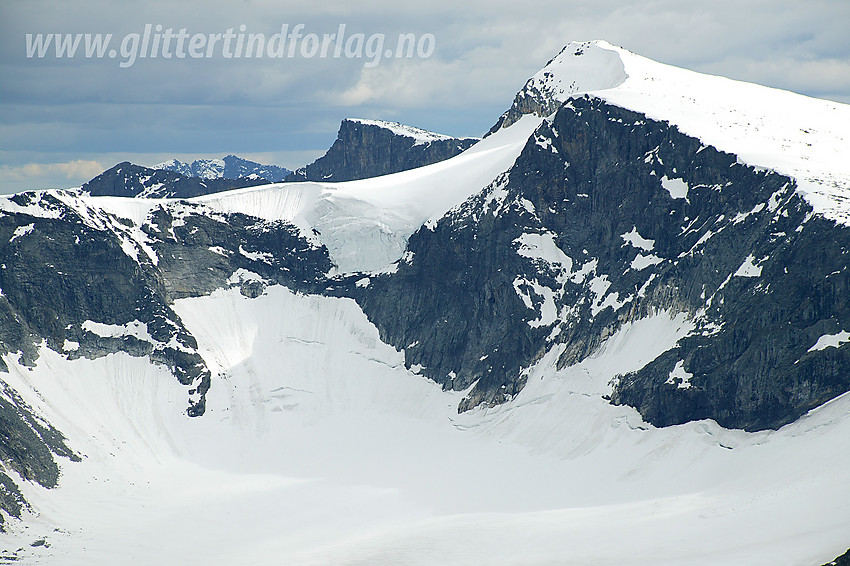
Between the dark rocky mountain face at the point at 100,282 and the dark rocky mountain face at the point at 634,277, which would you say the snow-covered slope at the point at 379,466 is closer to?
the dark rocky mountain face at the point at 100,282

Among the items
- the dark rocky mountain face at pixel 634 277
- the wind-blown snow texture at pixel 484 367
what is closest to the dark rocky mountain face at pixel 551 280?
the dark rocky mountain face at pixel 634 277

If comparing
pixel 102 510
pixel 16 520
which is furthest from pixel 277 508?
pixel 16 520

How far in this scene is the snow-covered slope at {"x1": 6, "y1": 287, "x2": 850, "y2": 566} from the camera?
348 ft

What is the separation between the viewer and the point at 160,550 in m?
125

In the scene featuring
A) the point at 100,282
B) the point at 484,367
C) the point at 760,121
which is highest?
the point at 760,121

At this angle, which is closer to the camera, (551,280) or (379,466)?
(379,466)

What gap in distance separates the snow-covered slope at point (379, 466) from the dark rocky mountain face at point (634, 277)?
4.10 meters

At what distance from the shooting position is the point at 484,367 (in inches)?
6585

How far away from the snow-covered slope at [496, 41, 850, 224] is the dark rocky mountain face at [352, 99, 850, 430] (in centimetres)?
290

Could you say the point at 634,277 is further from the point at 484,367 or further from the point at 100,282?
the point at 100,282

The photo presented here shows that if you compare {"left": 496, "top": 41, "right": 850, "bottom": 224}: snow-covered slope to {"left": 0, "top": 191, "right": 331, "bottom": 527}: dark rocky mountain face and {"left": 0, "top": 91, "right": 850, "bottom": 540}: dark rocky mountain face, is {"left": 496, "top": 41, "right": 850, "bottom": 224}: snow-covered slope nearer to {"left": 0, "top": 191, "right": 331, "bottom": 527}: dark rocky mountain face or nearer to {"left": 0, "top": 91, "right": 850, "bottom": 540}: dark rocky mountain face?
{"left": 0, "top": 91, "right": 850, "bottom": 540}: dark rocky mountain face

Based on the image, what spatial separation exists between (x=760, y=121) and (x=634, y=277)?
36.2 m

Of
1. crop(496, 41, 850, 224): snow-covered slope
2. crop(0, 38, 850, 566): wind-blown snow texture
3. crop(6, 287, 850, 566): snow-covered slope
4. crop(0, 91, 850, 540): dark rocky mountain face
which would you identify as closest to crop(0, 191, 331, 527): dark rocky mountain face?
crop(0, 91, 850, 540): dark rocky mountain face

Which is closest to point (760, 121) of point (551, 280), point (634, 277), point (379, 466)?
point (634, 277)
